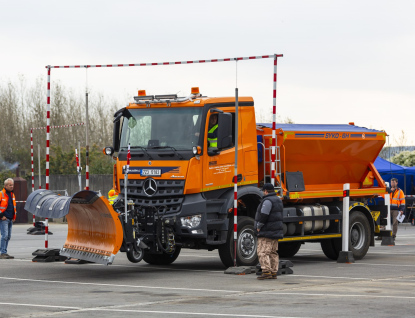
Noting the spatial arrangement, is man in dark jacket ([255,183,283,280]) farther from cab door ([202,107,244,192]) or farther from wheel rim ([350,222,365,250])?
wheel rim ([350,222,365,250])

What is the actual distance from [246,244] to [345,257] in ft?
9.15

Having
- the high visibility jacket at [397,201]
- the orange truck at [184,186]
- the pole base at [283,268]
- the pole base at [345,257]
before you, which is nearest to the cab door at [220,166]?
the orange truck at [184,186]

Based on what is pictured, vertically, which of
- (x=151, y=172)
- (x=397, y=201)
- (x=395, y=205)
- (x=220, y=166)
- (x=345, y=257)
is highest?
(x=220, y=166)

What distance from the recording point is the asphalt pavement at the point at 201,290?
11.0m

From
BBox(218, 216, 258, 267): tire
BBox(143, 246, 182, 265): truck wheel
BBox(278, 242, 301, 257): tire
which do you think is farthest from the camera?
BBox(278, 242, 301, 257): tire

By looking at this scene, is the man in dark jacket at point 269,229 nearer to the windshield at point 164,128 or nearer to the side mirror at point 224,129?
the side mirror at point 224,129

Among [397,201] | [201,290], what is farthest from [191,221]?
[397,201]

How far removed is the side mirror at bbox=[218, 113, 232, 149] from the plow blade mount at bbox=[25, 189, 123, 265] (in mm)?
2465

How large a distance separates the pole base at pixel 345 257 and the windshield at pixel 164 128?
4.68m

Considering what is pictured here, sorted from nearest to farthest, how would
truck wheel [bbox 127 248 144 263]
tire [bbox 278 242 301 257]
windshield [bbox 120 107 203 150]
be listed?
truck wheel [bbox 127 248 144 263] → windshield [bbox 120 107 203 150] → tire [bbox 278 242 301 257]

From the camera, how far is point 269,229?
15.4m

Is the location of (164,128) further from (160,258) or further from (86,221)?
(160,258)

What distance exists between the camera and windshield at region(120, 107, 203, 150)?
16.2 metres

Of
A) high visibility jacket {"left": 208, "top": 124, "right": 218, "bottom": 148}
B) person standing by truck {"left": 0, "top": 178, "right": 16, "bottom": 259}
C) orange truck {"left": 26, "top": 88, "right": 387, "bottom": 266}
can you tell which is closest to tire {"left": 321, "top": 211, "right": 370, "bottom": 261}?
orange truck {"left": 26, "top": 88, "right": 387, "bottom": 266}
